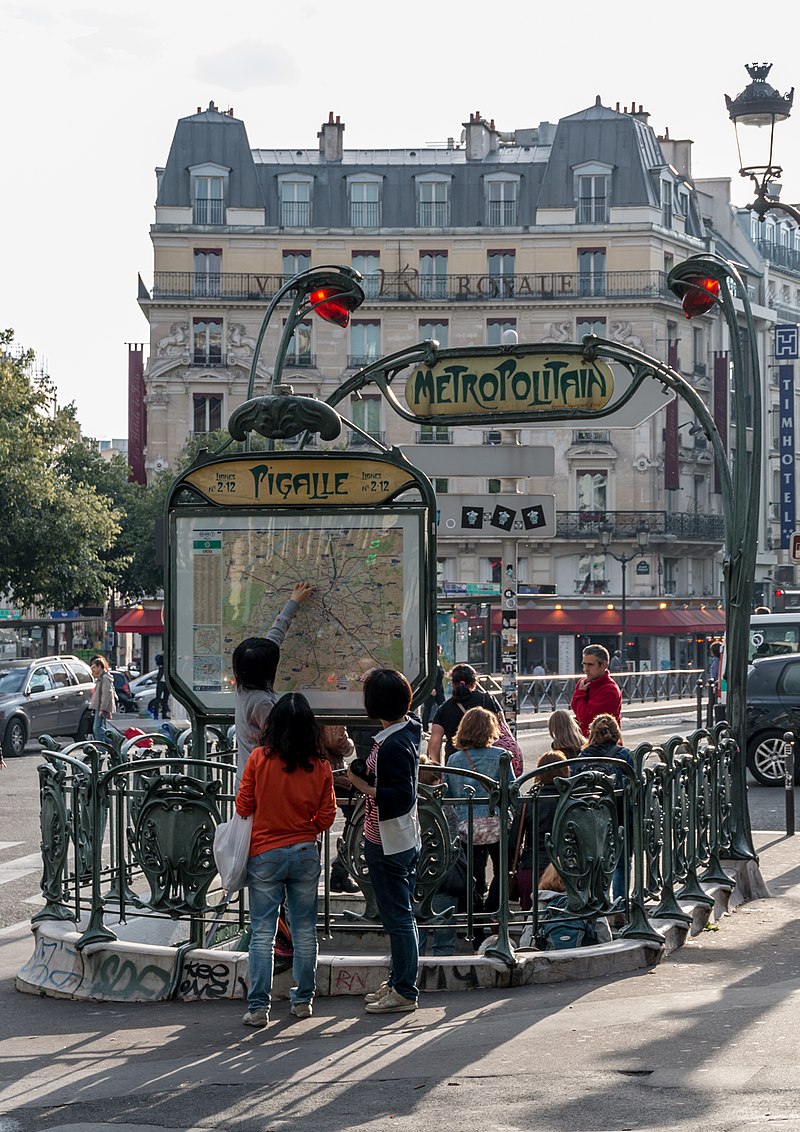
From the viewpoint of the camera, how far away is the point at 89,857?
28.9ft

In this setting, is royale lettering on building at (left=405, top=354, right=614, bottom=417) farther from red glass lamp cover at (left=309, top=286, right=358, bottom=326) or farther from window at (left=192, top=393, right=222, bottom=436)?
window at (left=192, top=393, right=222, bottom=436)

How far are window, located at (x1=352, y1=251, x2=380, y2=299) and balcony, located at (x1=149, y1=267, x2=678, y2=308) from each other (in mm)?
37

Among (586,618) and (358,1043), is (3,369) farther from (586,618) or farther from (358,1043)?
(358,1043)

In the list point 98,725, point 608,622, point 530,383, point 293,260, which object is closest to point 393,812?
point 530,383

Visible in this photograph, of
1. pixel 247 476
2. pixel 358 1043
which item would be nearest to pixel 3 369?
pixel 247 476

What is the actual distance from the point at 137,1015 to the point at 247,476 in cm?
286

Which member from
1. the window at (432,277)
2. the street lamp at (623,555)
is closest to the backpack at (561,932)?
the street lamp at (623,555)

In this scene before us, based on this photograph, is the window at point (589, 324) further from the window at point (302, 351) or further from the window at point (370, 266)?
the window at point (302, 351)

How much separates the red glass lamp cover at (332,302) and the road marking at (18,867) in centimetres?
515

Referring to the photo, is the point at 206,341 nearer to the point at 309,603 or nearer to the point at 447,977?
the point at 309,603

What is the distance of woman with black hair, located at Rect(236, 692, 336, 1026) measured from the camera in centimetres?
734

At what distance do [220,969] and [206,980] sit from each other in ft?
0.33

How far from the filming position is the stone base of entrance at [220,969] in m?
8.16

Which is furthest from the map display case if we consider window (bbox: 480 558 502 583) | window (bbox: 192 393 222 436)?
window (bbox: 192 393 222 436)
